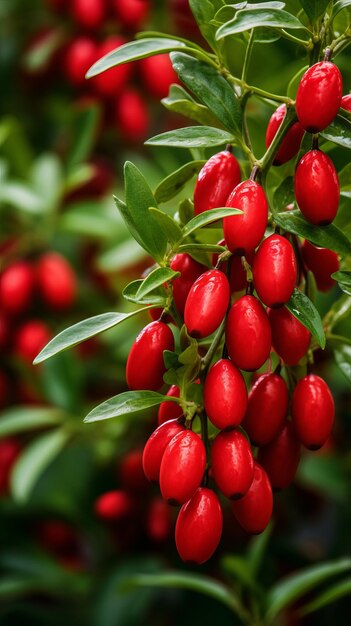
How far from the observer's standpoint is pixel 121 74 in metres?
1.35

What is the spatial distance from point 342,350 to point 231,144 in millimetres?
197

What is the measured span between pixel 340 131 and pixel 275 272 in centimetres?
10

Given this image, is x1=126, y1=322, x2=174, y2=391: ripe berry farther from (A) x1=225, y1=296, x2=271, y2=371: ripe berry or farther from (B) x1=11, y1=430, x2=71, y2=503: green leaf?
(B) x1=11, y1=430, x2=71, y2=503: green leaf

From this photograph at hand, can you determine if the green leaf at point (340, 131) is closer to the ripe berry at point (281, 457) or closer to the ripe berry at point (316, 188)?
the ripe berry at point (316, 188)

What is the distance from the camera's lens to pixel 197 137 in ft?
1.84

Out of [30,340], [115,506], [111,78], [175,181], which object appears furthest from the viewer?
[111,78]

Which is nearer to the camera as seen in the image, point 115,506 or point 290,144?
point 290,144

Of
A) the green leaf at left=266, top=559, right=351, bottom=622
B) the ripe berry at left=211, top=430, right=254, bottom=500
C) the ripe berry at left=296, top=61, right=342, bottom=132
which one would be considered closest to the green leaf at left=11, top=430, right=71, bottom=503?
the green leaf at left=266, top=559, right=351, bottom=622

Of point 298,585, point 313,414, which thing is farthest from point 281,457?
point 298,585

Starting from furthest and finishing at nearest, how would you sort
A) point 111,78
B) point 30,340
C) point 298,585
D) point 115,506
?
point 111,78 < point 30,340 < point 115,506 < point 298,585

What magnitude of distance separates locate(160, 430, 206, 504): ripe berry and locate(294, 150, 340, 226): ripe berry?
0.15 m

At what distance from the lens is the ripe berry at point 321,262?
1.91 ft

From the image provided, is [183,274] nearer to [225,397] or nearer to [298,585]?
[225,397]

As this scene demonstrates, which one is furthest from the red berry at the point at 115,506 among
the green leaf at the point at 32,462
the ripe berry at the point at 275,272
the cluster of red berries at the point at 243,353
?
the ripe berry at the point at 275,272
